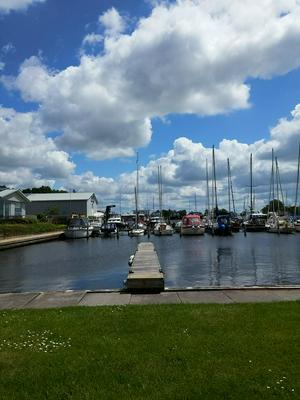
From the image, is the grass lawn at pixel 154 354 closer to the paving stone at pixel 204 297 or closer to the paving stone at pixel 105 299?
the paving stone at pixel 204 297

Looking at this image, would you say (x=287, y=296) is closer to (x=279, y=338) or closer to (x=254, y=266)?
(x=279, y=338)

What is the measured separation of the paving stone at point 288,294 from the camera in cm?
1366

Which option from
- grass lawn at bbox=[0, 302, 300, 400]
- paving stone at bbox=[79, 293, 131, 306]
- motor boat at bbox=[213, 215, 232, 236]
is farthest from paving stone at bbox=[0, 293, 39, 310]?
motor boat at bbox=[213, 215, 232, 236]

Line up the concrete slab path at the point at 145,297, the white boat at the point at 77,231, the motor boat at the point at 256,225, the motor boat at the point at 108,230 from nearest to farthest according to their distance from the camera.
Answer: the concrete slab path at the point at 145,297, the white boat at the point at 77,231, the motor boat at the point at 108,230, the motor boat at the point at 256,225

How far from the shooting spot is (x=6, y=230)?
6750 centimetres

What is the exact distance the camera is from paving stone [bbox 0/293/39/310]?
13815 mm

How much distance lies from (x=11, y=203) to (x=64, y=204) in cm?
4689

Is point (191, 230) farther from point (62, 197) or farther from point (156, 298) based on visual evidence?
point (62, 197)

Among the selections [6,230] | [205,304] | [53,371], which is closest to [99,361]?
[53,371]

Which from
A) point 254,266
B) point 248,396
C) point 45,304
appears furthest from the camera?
point 254,266

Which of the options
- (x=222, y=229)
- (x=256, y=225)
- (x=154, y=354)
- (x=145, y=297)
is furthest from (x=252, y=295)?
(x=256, y=225)

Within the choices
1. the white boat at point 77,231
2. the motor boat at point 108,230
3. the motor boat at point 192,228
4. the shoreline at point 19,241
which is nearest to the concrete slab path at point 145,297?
the shoreline at point 19,241

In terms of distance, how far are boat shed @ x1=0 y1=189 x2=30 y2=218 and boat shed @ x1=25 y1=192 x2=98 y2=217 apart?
35.0 m

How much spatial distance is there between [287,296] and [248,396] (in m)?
Answer: 8.27
